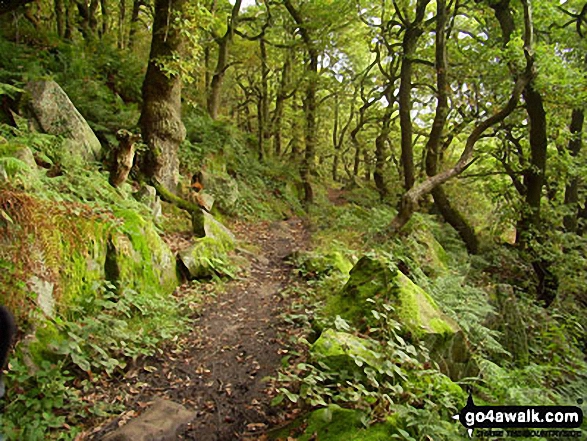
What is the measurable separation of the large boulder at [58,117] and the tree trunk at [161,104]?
1.38 m

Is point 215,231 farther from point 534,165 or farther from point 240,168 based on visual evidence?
point 534,165

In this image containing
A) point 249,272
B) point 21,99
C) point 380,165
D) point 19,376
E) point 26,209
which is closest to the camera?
point 19,376

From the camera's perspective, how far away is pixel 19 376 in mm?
2891

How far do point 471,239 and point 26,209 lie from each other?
1211 centimetres

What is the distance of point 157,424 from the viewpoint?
9.84 feet

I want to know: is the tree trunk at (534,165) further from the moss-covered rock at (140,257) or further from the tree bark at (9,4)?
the tree bark at (9,4)

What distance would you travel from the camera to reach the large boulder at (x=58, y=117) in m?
6.17

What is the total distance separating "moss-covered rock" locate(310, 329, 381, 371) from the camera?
126 inches

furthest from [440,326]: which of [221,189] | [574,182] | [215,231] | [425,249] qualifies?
[574,182]

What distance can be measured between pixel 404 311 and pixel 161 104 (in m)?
7.05

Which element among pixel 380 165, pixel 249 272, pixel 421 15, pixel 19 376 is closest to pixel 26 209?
pixel 19 376

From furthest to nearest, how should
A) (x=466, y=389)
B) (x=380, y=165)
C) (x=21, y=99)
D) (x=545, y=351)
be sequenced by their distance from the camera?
1. (x=380, y=165)
2. (x=21, y=99)
3. (x=545, y=351)
4. (x=466, y=389)

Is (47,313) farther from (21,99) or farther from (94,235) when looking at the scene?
(21,99)

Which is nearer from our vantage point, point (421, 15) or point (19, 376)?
point (19, 376)
